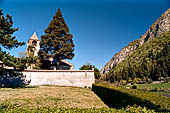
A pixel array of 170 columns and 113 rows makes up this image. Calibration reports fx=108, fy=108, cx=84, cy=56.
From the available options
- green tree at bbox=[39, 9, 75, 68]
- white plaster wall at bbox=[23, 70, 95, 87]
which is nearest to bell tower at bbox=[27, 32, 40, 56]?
green tree at bbox=[39, 9, 75, 68]

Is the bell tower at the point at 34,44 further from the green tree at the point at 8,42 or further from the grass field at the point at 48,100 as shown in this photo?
the grass field at the point at 48,100

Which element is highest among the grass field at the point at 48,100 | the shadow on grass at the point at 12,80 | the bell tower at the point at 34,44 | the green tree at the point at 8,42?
the bell tower at the point at 34,44

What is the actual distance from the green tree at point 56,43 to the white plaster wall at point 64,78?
5869 millimetres

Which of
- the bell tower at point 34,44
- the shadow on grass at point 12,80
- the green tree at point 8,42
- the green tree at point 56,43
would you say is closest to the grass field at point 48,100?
the green tree at point 8,42

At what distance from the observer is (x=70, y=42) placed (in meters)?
26.0

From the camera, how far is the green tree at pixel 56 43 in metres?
23.8

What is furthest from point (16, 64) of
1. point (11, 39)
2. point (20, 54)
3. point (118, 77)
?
point (118, 77)

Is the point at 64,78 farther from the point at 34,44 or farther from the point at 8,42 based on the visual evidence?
the point at 34,44

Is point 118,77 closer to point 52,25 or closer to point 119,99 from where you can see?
point 52,25

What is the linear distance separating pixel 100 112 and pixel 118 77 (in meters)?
35.4

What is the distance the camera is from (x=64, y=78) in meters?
18.8

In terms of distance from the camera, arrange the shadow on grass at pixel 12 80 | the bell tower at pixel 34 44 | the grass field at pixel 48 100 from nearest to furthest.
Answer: the grass field at pixel 48 100, the shadow on grass at pixel 12 80, the bell tower at pixel 34 44

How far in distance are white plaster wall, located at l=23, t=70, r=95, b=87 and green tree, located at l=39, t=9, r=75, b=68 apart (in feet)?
Answer: 19.3

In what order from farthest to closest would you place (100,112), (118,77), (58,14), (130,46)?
(130,46)
(118,77)
(58,14)
(100,112)
